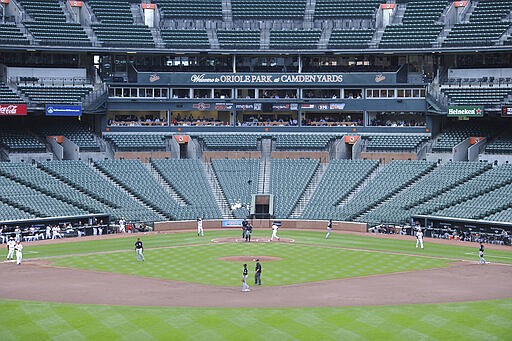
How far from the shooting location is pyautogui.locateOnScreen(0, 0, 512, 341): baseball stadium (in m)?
61.6

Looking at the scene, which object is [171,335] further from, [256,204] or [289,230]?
[256,204]

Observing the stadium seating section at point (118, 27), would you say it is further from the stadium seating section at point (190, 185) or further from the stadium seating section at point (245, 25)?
the stadium seating section at point (190, 185)

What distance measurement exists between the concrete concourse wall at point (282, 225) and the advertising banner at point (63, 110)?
19585 millimetres

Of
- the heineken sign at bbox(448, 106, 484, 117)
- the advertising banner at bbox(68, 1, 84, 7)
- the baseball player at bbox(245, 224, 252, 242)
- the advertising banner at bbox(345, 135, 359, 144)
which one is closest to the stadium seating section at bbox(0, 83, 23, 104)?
the advertising banner at bbox(68, 1, 84, 7)

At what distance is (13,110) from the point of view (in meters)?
84.0

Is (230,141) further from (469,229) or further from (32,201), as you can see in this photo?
(469,229)

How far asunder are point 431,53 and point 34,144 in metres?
45.7

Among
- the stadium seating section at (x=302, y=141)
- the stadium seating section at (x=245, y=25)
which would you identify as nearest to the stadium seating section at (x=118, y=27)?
the stadium seating section at (x=245, y=25)

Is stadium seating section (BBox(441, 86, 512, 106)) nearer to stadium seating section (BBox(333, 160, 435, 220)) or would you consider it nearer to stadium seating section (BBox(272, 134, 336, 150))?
stadium seating section (BBox(333, 160, 435, 220))

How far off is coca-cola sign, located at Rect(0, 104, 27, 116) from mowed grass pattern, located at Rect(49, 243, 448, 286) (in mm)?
30376

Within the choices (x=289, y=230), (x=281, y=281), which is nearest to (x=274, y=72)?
(x=289, y=230)

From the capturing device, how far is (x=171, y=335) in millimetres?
34188

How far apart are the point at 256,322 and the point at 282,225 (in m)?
43.6

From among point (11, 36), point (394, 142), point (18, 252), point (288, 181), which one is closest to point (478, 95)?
point (394, 142)
